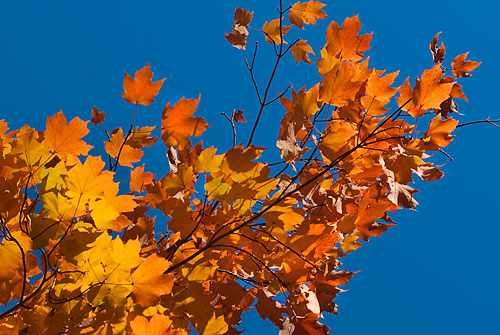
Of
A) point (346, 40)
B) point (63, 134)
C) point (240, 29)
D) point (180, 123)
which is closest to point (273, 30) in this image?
point (240, 29)

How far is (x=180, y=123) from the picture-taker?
0.66 metres

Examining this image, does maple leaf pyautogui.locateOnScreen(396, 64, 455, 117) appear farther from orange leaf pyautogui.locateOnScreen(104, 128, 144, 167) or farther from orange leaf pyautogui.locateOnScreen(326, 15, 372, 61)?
orange leaf pyautogui.locateOnScreen(104, 128, 144, 167)

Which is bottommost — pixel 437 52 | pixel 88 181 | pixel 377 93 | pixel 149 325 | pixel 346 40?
pixel 149 325

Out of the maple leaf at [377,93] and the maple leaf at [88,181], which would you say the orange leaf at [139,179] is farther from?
the maple leaf at [377,93]

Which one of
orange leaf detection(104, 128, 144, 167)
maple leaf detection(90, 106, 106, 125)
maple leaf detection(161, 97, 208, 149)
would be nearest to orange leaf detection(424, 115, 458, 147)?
maple leaf detection(161, 97, 208, 149)

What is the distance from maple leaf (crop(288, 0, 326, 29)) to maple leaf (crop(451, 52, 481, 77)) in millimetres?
247

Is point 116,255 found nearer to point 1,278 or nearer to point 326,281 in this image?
point 1,278

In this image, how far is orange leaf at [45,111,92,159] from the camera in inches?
24.0

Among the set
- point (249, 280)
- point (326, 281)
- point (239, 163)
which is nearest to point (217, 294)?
point (249, 280)

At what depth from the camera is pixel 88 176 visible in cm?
51

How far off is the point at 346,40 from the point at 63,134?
0.43 meters

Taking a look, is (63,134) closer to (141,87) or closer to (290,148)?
(141,87)

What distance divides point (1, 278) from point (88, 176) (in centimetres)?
18

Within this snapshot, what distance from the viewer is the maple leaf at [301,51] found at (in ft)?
2.66
